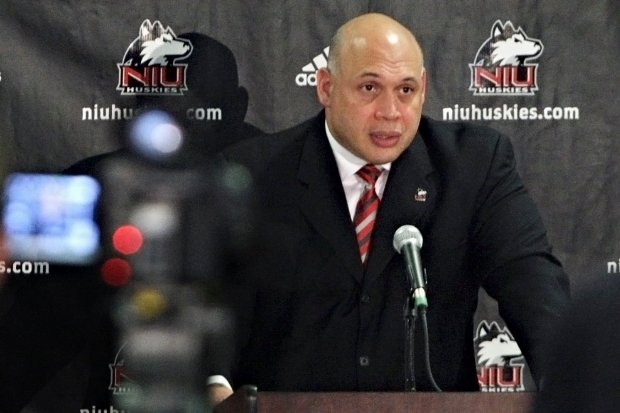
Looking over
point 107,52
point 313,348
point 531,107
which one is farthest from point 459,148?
point 107,52

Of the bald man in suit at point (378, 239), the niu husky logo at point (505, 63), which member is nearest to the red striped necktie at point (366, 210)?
the bald man in suit at point (378, 239)

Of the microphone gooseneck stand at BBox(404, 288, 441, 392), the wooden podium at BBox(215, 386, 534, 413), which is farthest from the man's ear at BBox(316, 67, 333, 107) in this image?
the wooden podium at BBox(215, 386, 534, 413)

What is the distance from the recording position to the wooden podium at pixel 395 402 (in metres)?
3.08

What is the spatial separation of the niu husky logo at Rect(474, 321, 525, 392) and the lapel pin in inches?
19.5

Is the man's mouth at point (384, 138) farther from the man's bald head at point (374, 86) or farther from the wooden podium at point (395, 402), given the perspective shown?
the wooden podium at point (395, 402)

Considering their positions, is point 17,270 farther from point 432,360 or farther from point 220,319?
point 432,360

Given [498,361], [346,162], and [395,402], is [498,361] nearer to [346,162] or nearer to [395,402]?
[346,162]

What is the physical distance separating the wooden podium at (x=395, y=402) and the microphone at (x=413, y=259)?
0.36 meters

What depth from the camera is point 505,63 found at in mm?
4492

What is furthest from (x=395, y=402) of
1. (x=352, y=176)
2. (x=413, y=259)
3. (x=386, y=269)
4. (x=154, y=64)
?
(x=154, y=64)

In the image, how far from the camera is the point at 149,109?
4.47m

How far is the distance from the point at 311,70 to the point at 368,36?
249mm

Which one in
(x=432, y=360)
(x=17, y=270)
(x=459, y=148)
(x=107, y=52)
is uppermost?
(x=107, y=52)

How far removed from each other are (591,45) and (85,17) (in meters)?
1.78
